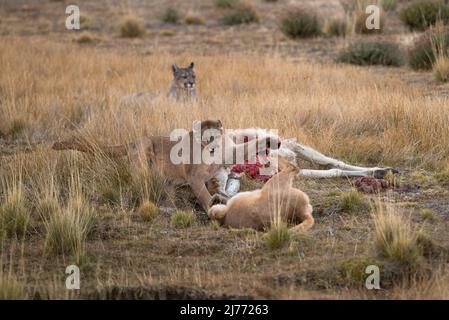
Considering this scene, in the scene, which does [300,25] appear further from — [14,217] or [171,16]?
[14,217]

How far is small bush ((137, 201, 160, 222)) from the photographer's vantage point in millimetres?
7699

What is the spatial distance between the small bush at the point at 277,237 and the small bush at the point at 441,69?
8500 mm

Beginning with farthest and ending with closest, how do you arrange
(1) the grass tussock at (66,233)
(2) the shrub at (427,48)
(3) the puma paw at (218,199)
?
(2) the shrub at (427,48)
(3) the puma paw at (218,199)
(1) the grass tussock at (66,233)

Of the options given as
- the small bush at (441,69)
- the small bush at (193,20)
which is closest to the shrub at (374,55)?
the small bush at (441,69)

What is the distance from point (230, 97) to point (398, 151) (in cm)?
383

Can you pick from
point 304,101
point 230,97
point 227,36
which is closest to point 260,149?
point 304,101

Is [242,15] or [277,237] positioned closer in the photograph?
[277,237]

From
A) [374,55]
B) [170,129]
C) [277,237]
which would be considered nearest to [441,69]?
[374,55]

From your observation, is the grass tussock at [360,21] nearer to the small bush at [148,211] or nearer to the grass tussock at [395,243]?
the small bush at [148,211]

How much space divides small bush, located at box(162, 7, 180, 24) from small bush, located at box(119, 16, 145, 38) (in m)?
2.98

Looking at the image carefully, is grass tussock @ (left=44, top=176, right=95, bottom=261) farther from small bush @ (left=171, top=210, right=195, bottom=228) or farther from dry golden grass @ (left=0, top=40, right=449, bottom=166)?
dry golden grass @ (left=0, top=40, right=449, bottom=166)

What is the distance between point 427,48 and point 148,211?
9.84 metres

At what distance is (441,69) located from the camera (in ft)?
47.5

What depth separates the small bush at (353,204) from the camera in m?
7.73
